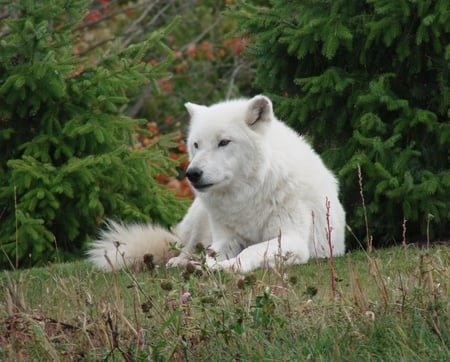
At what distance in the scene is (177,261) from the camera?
696 cm


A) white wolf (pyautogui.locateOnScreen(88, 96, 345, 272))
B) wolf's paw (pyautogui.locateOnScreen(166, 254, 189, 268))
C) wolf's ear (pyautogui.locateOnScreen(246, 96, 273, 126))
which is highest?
wolf's ear (pyautogui.locateOnScreen(246, 96, 273, 126))

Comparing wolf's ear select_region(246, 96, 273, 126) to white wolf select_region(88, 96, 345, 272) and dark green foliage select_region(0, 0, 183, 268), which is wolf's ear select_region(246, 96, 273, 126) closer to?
white wolf select_region(88, 96, 345, 272)

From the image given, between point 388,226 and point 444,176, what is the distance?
2.38 ft

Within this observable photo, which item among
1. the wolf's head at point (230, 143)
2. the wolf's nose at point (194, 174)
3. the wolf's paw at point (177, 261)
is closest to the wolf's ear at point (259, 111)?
the wolf's head at point (230, 143)

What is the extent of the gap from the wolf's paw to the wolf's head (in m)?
0.59

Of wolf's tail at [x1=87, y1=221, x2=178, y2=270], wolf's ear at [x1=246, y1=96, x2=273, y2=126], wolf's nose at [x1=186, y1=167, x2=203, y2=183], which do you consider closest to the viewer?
wolf's nose at [x1=186, y1=167, x2=203, y2=183]

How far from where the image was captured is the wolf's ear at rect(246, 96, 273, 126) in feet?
22.1

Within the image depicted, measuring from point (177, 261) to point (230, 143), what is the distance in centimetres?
101

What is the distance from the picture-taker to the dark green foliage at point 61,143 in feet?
27.6

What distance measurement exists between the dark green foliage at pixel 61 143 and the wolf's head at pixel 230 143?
6.51 feet

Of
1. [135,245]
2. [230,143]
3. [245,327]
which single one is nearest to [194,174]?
[230,143]

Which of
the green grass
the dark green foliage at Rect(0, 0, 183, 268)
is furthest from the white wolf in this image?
the green grass

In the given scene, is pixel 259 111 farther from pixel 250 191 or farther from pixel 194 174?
pixel 194 174

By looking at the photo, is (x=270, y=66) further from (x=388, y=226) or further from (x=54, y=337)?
(x=54, y=337)
